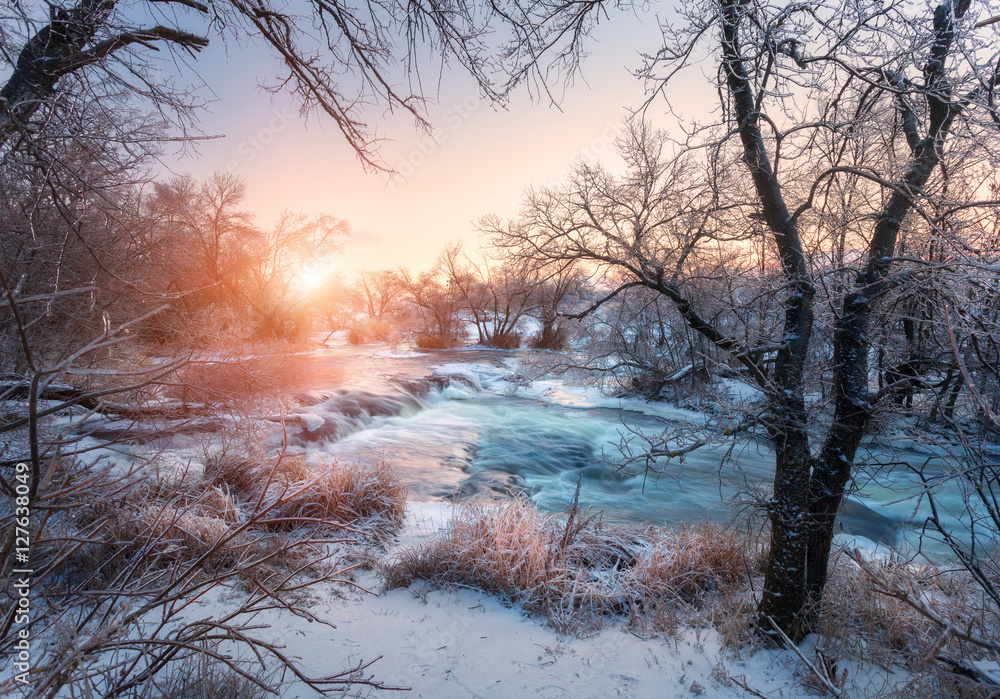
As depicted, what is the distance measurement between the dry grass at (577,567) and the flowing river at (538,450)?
0.88 meters

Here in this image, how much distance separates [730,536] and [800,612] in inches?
58.6

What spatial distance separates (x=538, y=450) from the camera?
1172 cm

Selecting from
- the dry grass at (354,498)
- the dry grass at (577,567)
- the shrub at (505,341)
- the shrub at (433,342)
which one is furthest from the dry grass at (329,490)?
the shrub at (433,342)

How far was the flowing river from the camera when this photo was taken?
8273mm

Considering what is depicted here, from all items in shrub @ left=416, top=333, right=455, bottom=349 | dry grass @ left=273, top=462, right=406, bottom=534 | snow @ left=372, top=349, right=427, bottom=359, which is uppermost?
shrub @ left=416, top=333, right=455, bottom=349

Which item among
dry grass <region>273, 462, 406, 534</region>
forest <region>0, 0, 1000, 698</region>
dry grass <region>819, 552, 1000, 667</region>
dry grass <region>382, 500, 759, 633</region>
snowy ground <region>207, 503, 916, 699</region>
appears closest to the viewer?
forest <region>0, 0, 1000, 698</region>

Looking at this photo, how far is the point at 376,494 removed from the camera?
20.9ft

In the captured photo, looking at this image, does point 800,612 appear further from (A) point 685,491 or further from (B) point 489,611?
(A) point 685,491

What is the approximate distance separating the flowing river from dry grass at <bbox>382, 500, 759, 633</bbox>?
879mm

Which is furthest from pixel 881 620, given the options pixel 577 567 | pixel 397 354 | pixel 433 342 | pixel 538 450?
pixel 433 342

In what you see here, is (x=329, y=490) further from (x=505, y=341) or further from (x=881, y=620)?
(x=505, y=341)

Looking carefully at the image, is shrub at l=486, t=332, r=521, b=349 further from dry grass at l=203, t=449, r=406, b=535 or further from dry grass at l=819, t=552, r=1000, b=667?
dry grass at l=819, t=552, r=1000, b=667

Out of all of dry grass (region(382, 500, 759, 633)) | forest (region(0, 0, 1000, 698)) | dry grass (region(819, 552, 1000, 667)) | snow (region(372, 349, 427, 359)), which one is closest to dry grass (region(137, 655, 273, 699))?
forest (region(0, 0, 1000, 698))

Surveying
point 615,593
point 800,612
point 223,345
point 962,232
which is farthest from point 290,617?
point 223,345
